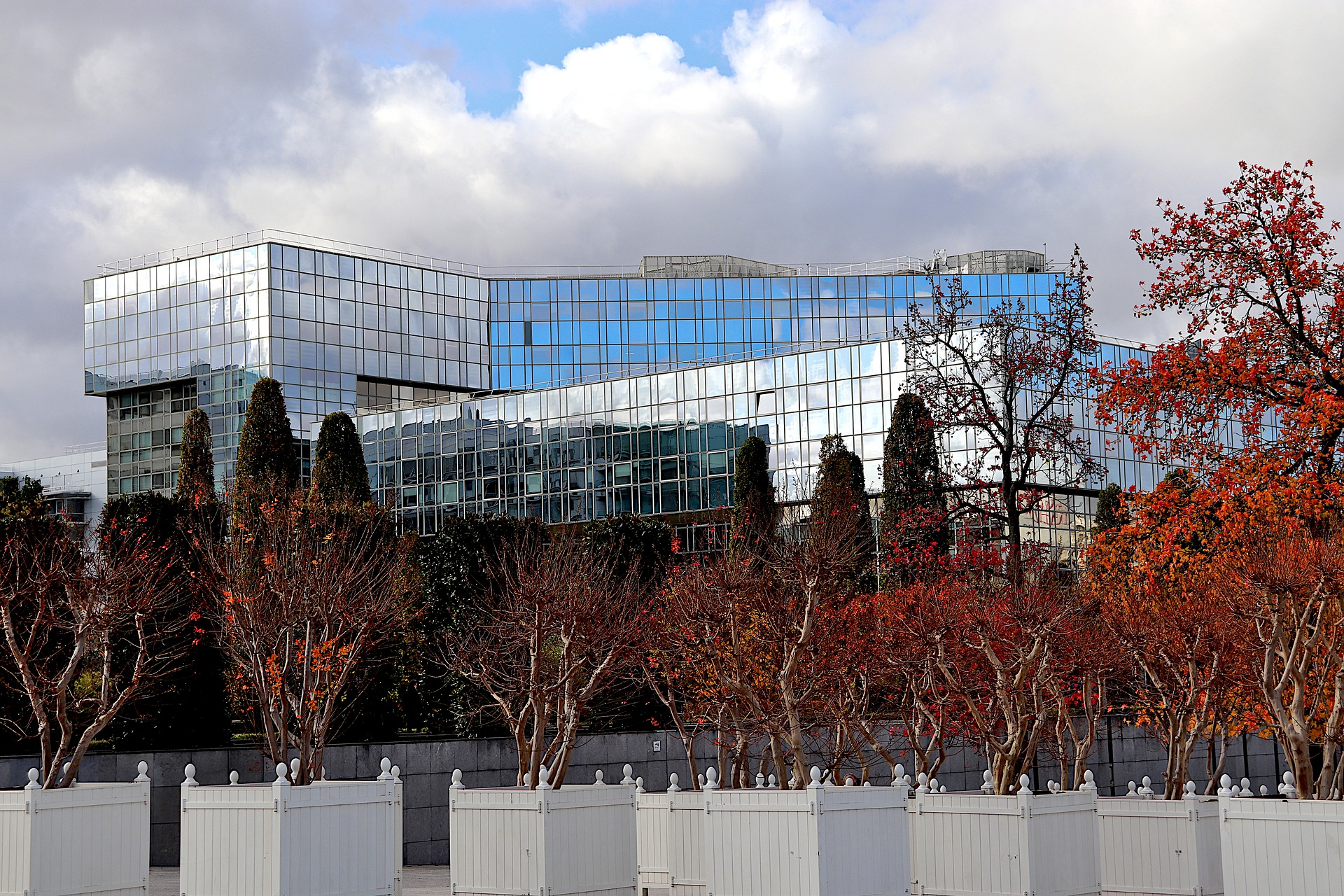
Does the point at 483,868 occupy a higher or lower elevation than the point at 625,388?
lower

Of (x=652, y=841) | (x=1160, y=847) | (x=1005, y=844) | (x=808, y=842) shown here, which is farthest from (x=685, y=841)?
(x=1160, y=847)

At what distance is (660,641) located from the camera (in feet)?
88.2

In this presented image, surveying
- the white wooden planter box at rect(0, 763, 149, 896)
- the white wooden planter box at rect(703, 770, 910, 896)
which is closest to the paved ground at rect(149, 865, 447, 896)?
the white wooden planter box at rect(0, 763, 149, 896)

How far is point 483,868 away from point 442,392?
63333mm

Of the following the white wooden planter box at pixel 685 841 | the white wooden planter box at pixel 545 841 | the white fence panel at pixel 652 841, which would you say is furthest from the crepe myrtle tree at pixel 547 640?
the white wooden planter box at pixel 685 841

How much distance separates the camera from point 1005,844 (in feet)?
54.2

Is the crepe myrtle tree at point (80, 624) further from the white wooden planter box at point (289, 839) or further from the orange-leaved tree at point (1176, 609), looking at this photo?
the orange-leaved tree at point (1176, 609)

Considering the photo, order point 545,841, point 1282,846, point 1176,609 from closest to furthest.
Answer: point 1282,846 < point 545,841 < point 1176,609

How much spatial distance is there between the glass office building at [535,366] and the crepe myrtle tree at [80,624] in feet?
94.5

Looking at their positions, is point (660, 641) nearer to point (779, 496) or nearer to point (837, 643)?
point (837, 643)

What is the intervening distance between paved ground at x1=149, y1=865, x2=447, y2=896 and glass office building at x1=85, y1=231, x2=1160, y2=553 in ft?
104

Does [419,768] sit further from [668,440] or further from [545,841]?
[668,440]

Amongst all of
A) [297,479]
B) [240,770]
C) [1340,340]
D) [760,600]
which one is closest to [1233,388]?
[1340,340]

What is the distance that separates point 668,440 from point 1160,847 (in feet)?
151
